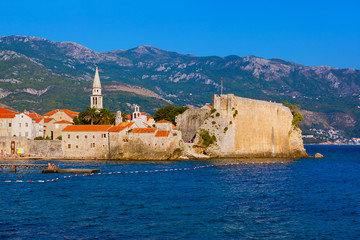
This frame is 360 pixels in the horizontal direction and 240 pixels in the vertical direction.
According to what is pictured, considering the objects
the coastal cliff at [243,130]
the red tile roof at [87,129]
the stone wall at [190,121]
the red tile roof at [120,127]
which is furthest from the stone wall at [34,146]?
the coastal cliff at [243,130]

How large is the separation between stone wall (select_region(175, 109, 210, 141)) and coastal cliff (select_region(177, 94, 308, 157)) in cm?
446

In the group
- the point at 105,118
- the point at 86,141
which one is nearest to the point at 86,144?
the point at 86,141

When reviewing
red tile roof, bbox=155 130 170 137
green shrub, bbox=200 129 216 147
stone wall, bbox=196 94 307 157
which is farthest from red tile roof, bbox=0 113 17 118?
green shrub, bbox=200 129 216 147

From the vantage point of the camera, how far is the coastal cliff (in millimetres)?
76812

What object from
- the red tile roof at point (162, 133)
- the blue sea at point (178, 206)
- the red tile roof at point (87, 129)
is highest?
the red tile roof at point (87, 129)

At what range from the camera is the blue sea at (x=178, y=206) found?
25406 mm

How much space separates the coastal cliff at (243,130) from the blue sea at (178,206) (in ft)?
74.9

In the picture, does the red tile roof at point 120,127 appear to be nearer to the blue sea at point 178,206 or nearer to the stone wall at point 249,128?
the stone wall at point 249,128

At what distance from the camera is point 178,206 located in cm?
3275

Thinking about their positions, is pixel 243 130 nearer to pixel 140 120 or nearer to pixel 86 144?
pixel 140 120

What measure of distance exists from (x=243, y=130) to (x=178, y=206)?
48549 mm

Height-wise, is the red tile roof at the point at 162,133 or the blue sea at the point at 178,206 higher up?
the red tile roof at the point at 162,133

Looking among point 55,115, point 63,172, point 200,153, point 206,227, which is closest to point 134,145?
point 200,153

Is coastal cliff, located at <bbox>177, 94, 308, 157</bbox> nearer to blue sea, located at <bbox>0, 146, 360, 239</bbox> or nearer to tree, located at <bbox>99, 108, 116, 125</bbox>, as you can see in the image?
tree, located at <bbox>99, 108, 116, 125</bbox>
